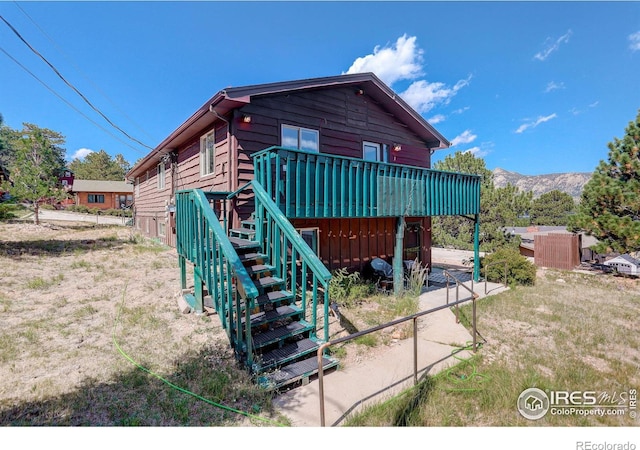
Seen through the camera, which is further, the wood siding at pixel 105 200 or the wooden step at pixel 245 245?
the wood siding at pixel 105 200

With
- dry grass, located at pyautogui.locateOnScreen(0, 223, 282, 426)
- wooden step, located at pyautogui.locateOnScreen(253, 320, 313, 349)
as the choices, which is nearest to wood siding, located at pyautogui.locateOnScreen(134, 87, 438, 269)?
dry grass, located at pyautogui.locateOnScreen(0, 223, 282, 426)

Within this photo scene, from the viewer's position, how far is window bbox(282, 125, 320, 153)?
23.2ft

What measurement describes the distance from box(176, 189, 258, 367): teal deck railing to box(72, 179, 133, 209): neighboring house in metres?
37.6

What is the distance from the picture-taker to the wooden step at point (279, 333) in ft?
11.0

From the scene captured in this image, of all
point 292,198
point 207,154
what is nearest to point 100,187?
point 207,154

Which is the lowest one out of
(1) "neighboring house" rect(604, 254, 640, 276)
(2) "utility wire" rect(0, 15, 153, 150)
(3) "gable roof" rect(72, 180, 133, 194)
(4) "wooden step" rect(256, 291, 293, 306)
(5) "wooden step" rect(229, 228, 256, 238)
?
(1) "neighboring house" rect(604, 254, 640, 276)

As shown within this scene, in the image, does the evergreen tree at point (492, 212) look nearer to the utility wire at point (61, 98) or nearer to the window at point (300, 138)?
the window at point (300, 138)

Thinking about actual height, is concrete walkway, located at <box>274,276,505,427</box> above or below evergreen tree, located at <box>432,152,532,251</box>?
below

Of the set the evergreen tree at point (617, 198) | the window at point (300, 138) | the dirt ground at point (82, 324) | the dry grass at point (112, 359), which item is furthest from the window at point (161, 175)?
the evergreen tree at point (617, 198)

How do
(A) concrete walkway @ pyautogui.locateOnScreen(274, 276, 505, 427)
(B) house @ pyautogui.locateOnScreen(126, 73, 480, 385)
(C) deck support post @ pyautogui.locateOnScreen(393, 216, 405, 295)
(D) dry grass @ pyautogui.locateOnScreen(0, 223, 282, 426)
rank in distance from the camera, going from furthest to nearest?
(C) deck support post @ pyautogui.locateOnScreen(393, 216, 405, 295) < (B) house @ pyautogui.locateOnScreen(126, 73, 480, 385) < (A) concrete walkway @ pyautogui.locateOnScreen(274, 276, 505, 427) < (D) dry grass @ pyautogui.locateOnScreen(0, 223, 282, 426)

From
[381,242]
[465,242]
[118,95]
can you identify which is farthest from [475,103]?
[118,95]

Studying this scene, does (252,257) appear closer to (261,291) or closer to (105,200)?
(261,291)

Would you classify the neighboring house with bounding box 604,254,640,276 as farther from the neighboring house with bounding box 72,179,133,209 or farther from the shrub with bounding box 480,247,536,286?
the neighboring house with bounding box 72,179,133,209

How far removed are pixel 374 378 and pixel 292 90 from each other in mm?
6141
